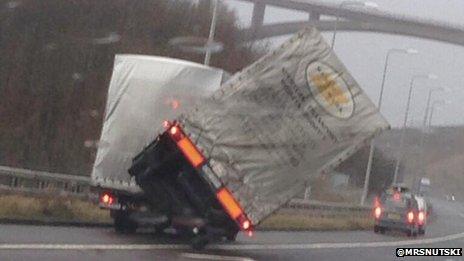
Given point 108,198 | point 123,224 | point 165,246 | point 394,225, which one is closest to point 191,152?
point 165,246

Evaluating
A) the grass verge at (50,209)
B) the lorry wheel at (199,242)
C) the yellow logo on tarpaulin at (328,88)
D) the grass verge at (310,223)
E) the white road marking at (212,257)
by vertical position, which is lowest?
the grass verge at (310,223)

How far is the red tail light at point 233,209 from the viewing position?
56.7 ft

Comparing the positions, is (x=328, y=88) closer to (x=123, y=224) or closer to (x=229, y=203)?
(x=229, y=203)

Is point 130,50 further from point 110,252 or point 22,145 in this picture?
point 110,252

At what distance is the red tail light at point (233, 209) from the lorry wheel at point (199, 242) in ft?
5.44

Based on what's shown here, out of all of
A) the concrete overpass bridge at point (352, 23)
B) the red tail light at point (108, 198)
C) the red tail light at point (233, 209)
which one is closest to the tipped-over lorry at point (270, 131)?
the red tail light at point (233, 209)

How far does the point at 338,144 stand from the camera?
58.2 feet

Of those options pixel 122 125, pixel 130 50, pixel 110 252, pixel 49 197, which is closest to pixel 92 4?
pixel 130 50

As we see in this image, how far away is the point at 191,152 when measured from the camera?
703 inches

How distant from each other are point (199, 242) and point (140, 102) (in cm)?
257

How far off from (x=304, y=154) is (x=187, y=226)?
244 cm

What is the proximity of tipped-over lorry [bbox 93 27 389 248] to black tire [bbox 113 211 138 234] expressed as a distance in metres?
2.80

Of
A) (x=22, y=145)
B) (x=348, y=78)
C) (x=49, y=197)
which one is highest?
(x=348, y=78)

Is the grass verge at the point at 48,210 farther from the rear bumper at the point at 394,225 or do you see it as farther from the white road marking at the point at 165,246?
the rear bumper at the point at 394,225
